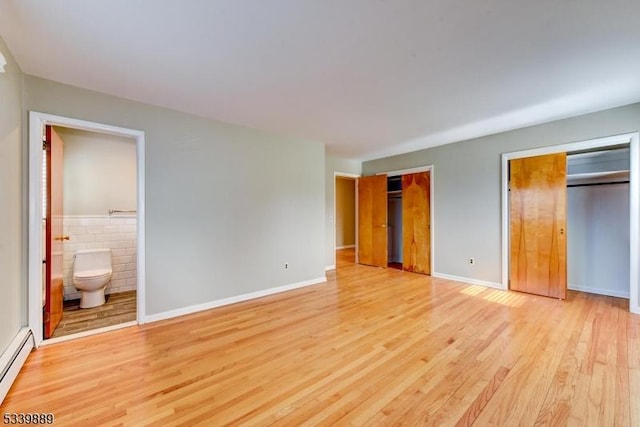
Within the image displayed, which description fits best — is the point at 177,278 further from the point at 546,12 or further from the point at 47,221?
the point at 546,12

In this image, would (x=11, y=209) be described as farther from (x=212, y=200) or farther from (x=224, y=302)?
(x=224, y=302)

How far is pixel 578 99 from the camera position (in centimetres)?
293

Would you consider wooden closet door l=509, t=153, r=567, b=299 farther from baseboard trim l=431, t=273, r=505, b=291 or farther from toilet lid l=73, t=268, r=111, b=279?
toilet lid l=73, t=268, r=111, b=279

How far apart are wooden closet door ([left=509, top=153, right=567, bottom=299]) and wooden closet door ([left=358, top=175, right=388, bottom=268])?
2.28 m

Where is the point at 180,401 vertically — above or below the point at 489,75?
below

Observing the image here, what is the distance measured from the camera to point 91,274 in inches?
130

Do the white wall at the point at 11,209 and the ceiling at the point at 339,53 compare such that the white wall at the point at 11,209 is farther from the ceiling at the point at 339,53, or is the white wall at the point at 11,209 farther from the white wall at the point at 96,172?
the white wall at the point at 96,172

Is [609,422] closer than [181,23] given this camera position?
Yes

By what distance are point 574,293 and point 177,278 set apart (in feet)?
18.1

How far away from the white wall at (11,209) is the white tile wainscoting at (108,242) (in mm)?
1597

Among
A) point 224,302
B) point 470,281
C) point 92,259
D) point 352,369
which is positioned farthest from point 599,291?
point 92,259

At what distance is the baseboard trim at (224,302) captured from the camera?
9.86 feet

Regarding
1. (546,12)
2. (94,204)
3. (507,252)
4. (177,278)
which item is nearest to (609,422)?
(546,12)

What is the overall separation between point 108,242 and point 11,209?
2.01m
